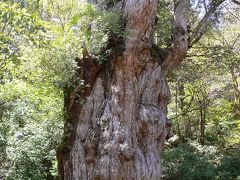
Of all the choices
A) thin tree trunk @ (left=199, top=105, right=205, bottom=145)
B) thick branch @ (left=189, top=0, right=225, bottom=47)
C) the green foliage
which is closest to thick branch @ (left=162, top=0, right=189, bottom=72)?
thick branch @ (left=189, top=0, right=225, bottom=47)

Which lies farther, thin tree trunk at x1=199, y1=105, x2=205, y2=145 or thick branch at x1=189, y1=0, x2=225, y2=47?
thin tree trunk at x1=199, y1=105, x2=205, y2=145

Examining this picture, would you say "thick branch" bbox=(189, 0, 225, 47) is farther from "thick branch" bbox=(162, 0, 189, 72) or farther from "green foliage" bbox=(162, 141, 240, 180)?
"green foliage" bbox=(162, 141, 240, 180)

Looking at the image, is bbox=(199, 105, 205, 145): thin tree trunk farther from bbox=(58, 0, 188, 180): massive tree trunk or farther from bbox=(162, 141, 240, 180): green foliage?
bbox=(58, 0, 188, 180): massive tree trunk

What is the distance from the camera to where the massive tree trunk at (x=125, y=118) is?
19.7 feet

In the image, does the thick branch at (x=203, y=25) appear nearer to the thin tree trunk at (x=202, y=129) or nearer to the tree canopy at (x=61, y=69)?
the tree canopy at (x=61, y=69)

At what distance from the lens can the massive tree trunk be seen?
19.7 feet

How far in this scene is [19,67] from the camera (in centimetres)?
675

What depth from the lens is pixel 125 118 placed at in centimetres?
624

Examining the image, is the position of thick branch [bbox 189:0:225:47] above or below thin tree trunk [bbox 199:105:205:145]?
above

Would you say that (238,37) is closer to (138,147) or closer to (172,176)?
(172,176)

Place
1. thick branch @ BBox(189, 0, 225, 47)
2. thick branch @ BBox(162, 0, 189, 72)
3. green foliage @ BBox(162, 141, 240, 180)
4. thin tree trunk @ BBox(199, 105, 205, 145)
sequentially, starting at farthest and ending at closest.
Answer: thin tree trunk @ BBox(199, 105, 205, 145) → green foliage @ BBox(162, 141, 240, 180) → thick branch @ BBox(189, 0, 225, 47) → thick branch @ BBox(162, 0, 189, 72)

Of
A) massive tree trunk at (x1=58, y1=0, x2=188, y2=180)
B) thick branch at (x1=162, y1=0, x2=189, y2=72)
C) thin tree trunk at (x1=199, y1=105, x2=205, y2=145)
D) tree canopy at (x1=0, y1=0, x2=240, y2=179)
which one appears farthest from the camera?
thin tree trunk at (x1=199, y1=105, x2=205, y2=145)

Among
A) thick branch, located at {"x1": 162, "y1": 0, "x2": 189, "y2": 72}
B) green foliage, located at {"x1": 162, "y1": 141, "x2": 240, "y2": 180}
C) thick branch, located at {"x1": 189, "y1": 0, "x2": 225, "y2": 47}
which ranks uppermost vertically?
thick branch, located at {"x1": 189, "y1": 0, "x2": 225, "y2": 47}

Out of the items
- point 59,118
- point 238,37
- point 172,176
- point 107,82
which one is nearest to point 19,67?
point 59,118
